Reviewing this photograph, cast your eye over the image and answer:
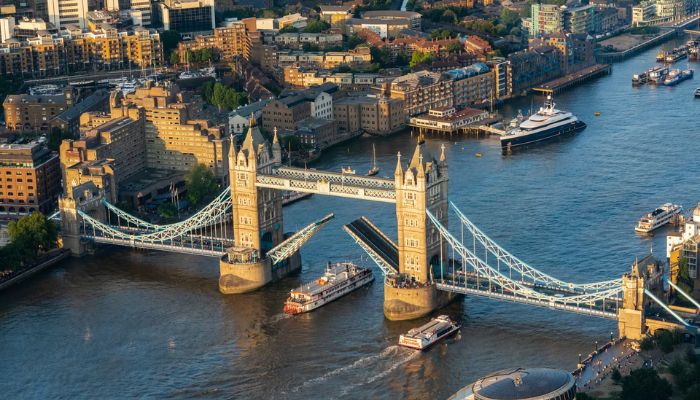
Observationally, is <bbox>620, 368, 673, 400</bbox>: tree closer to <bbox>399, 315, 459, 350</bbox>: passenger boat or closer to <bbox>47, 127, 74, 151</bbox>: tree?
<bbox>399, 315, 459, 350</bbox>: passenger boat

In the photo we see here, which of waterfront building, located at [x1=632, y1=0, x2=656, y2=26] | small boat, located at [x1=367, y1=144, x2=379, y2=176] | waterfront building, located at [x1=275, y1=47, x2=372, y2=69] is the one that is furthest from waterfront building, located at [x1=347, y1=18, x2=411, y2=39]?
small boat, located at [x1=367, y1=144, x2=379, y2=176]

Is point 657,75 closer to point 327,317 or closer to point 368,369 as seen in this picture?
point 327,317

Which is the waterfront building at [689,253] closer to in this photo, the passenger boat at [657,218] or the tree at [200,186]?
the passenger boat at [657,218]

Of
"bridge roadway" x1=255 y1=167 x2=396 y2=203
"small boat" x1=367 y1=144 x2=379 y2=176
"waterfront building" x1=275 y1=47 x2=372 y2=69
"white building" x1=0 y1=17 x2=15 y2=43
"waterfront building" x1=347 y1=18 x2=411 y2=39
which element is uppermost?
"white building" x1=0 y1=17 x2=15 y2=43

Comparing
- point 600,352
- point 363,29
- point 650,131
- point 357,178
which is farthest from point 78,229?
point 363,29

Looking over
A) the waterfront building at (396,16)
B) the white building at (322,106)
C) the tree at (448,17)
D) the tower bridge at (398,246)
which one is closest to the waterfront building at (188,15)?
the waterfront building at (396,16)

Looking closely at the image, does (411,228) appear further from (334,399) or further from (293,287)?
(334,399)
